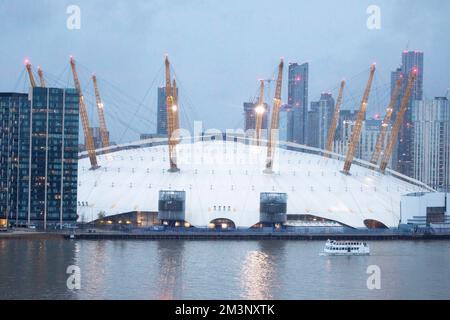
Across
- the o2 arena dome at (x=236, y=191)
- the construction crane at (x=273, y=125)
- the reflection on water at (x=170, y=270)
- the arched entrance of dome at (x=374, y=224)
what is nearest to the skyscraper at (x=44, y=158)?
the o2 arena dome at (x=236, y=191)

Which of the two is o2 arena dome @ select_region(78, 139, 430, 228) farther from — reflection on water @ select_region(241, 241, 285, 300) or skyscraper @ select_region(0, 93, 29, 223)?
reflection on water @ select_region(241, 241, 285, 300)

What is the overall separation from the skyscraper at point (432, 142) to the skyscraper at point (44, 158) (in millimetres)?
43408

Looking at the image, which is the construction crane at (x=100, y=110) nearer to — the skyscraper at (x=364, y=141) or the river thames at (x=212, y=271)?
the river thames at (x=212, y=271)

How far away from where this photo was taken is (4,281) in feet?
72.1

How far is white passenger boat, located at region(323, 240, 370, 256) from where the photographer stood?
98.2 ft

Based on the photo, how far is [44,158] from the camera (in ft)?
119

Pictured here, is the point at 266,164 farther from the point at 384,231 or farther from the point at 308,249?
the point at 308,249

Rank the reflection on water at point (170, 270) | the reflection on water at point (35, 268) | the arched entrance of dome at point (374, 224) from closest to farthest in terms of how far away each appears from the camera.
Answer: the reflection on water at point (35, 268) < the reflection on water at point (170, 270) < the arched entrance of dome at point (374, 224)

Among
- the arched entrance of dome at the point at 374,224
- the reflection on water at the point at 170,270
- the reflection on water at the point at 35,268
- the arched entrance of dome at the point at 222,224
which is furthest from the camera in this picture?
the arched entrance of dome at the point at 374,224

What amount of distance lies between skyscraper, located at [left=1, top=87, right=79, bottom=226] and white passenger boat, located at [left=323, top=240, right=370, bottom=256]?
36.5ft

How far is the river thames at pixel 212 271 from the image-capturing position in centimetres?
2109

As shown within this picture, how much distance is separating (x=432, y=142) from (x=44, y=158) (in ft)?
151

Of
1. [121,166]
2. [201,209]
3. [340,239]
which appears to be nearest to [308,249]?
[340,239]
